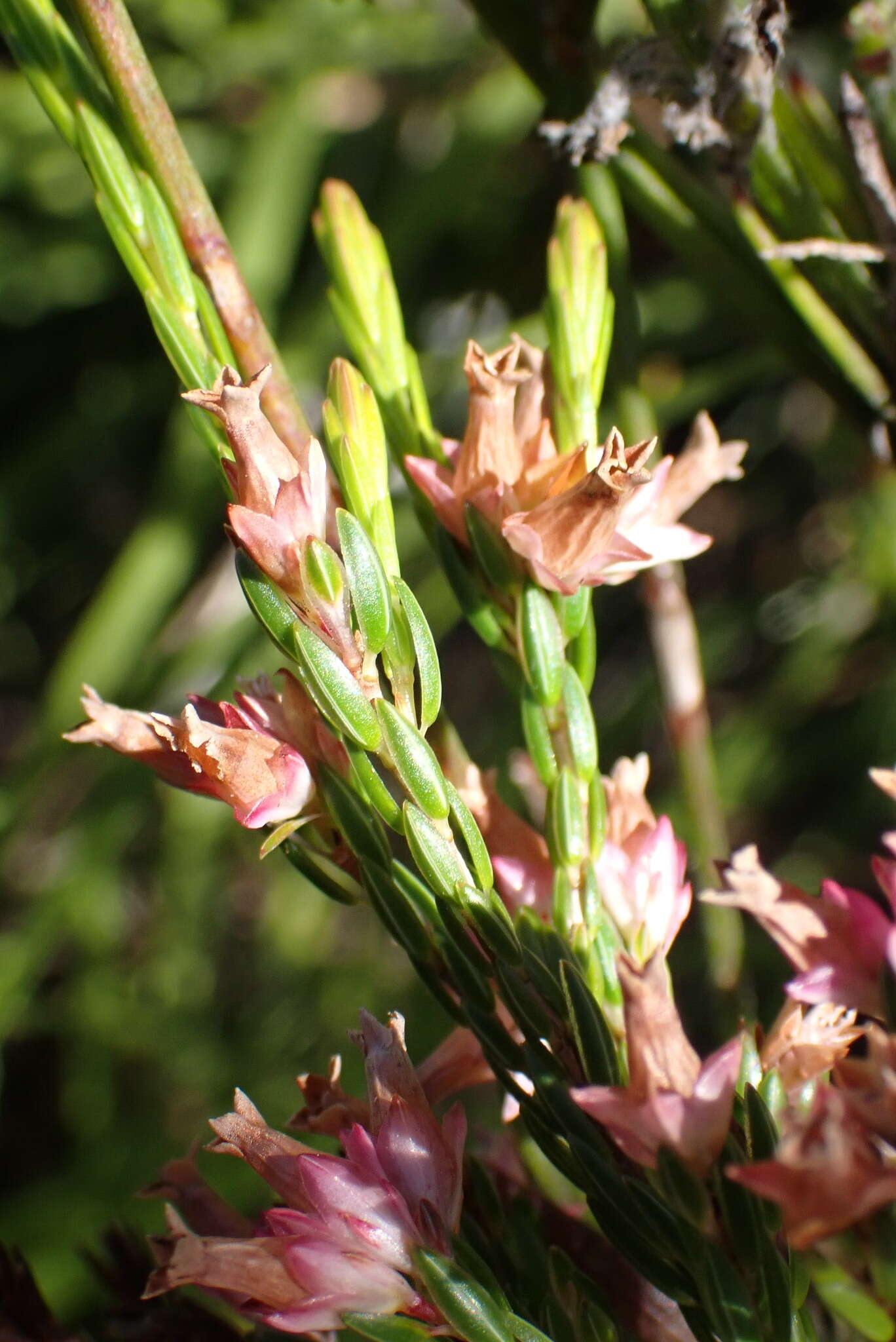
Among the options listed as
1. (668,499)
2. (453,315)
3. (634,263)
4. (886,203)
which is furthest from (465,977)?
(634,263)

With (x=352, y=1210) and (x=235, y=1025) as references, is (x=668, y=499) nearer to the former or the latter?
(x=352, y=1210)

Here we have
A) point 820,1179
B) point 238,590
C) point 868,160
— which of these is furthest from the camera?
point 238,590

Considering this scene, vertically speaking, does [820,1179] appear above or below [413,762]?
below

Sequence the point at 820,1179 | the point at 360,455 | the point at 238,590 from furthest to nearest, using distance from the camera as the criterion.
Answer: the point at 238,590, the point at 360,455, the point at 820,1179

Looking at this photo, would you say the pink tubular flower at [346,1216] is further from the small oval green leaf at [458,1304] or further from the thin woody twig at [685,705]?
the thin woody twig at [685,705]

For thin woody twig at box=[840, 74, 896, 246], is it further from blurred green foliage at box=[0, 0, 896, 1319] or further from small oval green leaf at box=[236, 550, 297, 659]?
blurred green foliage at box=[0, 0, 896, 1319]

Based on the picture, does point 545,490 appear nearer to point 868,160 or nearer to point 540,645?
point 540,645

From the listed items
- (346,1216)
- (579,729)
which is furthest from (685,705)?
(346,1216)

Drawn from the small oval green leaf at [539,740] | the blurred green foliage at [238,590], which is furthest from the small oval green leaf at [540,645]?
the blurred green foliage at [238,590]
